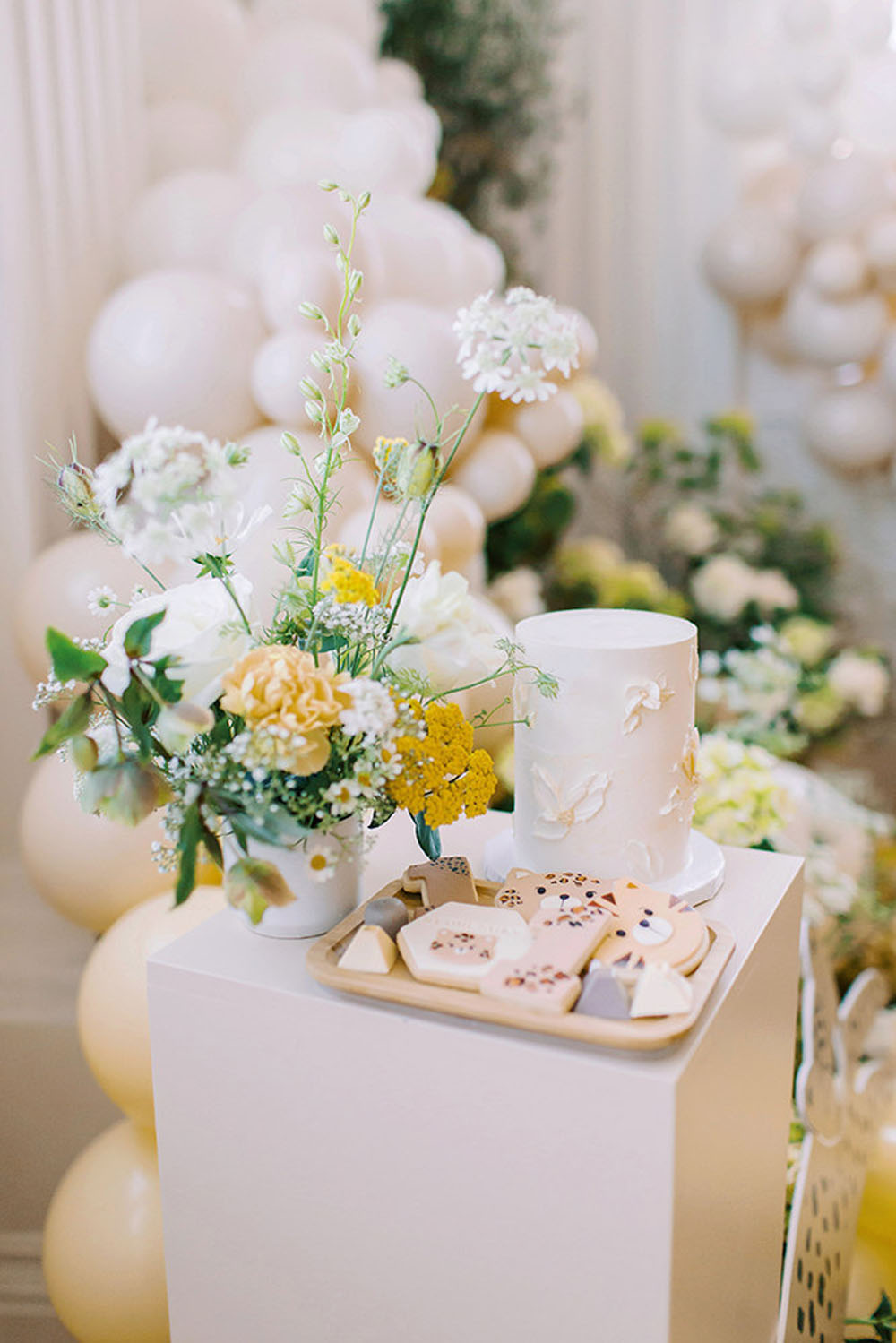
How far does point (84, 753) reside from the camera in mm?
647

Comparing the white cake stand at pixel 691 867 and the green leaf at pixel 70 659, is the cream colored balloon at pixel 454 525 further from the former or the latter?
the green leaf at pixel 70 659

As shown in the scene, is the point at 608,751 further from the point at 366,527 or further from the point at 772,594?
the point at 772,594

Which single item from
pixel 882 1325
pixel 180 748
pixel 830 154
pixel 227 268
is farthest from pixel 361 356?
pixel 830 154

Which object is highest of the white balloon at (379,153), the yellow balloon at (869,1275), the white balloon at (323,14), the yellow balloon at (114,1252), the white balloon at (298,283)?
the white balloon at (323,14)

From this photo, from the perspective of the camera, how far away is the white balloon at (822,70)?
2.37m

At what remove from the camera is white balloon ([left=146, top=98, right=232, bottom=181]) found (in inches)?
66.4

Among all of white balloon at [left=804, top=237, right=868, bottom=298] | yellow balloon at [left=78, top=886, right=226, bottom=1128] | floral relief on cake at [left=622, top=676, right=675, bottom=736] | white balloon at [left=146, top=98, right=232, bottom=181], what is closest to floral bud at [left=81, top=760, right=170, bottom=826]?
floral relief on cake at [left=622, top=676, right=675, bottom=736]

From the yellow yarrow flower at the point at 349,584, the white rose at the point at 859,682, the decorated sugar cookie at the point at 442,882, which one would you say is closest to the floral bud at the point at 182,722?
the yellow yarrow flower at the point at 349,584

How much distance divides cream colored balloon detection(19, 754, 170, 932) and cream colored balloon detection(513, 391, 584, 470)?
2.64 feet

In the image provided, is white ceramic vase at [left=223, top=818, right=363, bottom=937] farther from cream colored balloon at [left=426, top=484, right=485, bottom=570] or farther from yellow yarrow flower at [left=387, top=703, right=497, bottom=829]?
cream colored balloon at [left=426, top=484, right=485, bottom=570]

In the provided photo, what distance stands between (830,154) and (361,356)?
1698 mm

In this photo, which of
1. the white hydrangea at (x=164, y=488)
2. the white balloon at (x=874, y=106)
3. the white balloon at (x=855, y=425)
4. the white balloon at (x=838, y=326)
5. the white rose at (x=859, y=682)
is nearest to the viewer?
the white hydrangea at (x=164, y=488)

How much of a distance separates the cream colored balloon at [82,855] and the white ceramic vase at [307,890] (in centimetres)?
46

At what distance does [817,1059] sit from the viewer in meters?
1.15
